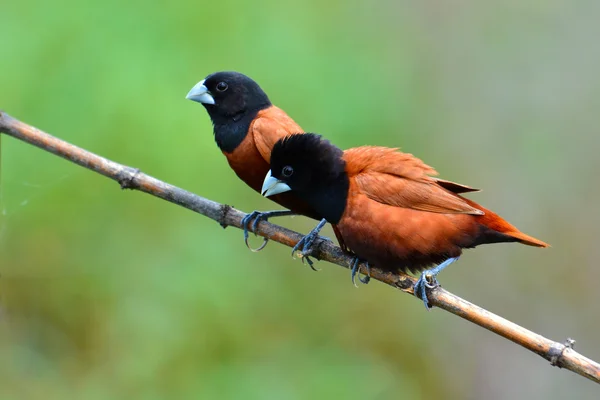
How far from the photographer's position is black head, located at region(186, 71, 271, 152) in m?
3.52

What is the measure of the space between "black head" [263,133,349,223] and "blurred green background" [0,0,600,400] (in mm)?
1531

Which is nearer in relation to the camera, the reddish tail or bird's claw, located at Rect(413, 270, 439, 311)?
bird's claw, located at Rect(413, 270, 439, 311)

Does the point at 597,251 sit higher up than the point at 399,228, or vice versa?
the point at 399,228

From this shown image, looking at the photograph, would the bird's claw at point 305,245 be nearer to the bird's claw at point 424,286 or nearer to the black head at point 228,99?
the bird's claw at point 424,286

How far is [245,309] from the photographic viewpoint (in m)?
4.48

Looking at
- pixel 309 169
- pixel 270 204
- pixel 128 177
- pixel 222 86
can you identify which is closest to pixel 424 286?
pixel 309 169

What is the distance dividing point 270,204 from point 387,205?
A: 2.12 meters

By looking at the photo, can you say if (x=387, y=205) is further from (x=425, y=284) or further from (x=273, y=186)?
(x=273, y=186)

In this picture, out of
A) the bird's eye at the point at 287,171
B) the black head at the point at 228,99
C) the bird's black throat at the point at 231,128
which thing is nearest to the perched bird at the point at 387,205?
the bird's eye at the point at 287,171

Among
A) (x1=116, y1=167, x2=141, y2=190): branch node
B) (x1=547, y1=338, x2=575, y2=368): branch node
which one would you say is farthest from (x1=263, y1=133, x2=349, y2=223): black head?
(x1=547, y1=338, x2=575, y2=368): branch node

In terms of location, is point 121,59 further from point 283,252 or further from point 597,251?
point 597,251

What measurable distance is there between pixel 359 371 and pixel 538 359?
1482 mm

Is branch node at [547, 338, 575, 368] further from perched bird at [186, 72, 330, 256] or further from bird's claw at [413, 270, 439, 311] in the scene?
perched bird at [186, 72, 330, 256]

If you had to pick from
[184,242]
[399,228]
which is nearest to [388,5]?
[184,242]
